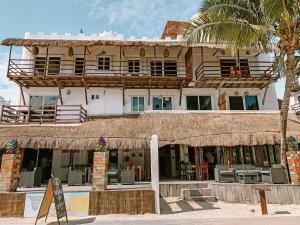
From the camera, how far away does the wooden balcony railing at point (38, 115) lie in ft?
46.1

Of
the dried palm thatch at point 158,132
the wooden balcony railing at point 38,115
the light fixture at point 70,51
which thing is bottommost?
the dried palm thatch at point 158,132

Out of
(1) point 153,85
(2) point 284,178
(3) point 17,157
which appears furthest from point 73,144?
(2) point 284,178

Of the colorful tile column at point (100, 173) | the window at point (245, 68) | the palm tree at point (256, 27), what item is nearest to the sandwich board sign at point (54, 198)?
the colorful tile column at point (100, 173)

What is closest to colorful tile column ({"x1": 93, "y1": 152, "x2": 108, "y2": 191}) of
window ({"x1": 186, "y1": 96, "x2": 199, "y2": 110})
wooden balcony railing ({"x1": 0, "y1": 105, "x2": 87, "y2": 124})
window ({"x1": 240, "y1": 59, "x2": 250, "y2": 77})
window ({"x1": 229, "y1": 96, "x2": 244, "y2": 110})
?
wooden balcony railing ({"x1": 0, "y1": 105, "x2": 87, "y2": 124})

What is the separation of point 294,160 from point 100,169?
26.5 feet

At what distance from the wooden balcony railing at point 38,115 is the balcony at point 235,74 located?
883 centimetres

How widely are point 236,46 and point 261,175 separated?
6051 mm

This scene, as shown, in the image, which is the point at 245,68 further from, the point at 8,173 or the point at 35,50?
the point at 8,173

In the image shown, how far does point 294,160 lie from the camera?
9.47m

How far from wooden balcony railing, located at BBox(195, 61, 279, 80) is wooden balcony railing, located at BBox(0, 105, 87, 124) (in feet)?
29.3

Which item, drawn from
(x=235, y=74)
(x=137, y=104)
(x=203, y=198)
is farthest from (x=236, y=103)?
(x=203, y=198)

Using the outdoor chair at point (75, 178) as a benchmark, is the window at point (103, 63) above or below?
above

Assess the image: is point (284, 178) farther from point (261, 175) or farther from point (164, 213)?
point (164, 213)

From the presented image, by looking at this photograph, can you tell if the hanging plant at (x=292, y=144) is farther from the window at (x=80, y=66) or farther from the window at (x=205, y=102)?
the window at (x=80, y=66)
